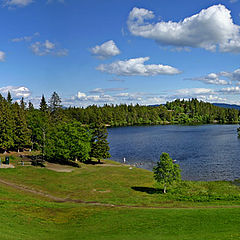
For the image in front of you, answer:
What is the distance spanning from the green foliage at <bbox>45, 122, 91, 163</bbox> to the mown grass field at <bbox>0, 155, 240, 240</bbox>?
580 inches

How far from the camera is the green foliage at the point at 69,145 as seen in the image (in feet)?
226

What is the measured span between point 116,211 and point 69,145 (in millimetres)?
40286

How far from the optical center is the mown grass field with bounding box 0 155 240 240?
78.5 feet

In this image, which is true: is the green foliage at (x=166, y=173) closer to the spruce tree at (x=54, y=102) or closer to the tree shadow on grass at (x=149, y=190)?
the tree shadow on grass at (x=149, y=190)

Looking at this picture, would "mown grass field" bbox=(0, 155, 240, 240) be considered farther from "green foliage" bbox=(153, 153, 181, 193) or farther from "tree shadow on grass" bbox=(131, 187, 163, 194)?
"green foliage" bbox=(153, 153, 181, 193)

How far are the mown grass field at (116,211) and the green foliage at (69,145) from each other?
14742 millimetres

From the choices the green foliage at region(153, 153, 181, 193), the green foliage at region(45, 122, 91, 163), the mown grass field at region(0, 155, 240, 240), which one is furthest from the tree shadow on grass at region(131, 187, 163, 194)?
the green foliage at region(45, 122, 91, 163)

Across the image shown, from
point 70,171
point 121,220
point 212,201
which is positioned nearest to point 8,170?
point 70,171

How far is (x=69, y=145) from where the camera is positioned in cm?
6994

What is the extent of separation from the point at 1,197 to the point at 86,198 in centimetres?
1231

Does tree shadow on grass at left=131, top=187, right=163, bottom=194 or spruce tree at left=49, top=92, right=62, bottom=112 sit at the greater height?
spruce tree at left=49, top=92, right=62, bottom=112

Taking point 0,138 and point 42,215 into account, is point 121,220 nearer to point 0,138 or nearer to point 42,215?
point 42,215

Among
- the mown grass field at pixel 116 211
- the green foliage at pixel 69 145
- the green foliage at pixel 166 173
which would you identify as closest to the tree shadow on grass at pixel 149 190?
the mown grass field at pixel 116 211

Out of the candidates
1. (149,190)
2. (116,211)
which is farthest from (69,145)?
(116,211)
